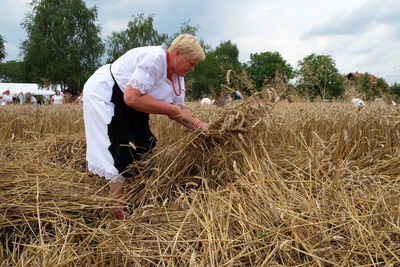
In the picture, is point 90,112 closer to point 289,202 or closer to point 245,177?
point 245,177

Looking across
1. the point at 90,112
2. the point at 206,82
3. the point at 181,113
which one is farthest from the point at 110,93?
the point at 206,82

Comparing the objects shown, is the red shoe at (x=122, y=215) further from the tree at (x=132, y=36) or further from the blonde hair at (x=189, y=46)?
the tree at (x=132, y=36)

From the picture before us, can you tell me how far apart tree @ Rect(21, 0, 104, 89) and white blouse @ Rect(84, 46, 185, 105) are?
24.2 m

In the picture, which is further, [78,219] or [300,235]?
[78,219]

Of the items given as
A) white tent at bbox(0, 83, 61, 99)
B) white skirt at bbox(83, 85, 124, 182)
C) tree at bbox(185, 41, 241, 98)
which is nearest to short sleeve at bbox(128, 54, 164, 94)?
white skirt at bbox(83, 85, 124, 182)

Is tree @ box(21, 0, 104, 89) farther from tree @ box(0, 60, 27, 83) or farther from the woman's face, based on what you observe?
tree @ box(0, 60, 27, 83)

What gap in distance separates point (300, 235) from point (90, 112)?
1525 millimetres

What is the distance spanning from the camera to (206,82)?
33.2 m

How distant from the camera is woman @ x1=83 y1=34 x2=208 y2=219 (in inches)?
73.0

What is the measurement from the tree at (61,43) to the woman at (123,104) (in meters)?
Answer: 24.2

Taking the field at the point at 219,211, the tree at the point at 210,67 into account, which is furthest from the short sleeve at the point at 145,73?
the tree at the point at 210,67

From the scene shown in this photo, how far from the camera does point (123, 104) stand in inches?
78.5

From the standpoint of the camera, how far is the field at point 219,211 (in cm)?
130

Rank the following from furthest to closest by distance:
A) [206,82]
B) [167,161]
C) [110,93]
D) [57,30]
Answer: [206,82], [57,30], [167,161], [110,93]
